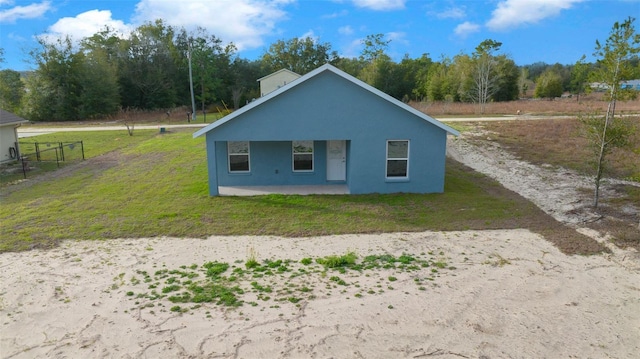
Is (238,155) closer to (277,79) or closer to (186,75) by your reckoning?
(277,79)

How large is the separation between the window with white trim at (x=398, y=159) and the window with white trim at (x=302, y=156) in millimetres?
3347

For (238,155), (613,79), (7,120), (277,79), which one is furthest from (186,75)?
(613,79)

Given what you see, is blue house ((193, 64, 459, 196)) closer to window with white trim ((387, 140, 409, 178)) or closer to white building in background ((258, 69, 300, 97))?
window with white trim ((387, 140, 409, 178))

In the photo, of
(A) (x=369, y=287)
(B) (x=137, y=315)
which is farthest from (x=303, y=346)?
(B) (x=137, y=315)

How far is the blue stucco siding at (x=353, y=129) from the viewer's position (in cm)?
1558

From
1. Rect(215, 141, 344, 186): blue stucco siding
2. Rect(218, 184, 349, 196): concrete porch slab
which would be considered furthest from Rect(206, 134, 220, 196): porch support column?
Rect(215, 141, 344, 186): blue stucco siding

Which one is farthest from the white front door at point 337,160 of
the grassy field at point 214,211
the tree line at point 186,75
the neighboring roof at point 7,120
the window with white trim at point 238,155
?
the tree line at point 186,75

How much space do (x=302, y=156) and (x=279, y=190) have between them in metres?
1.84

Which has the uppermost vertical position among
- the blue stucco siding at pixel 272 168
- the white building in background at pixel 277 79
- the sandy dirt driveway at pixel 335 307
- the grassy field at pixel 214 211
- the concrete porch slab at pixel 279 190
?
the white building in background at pixel 277 79

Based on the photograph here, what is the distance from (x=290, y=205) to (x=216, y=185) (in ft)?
10.6

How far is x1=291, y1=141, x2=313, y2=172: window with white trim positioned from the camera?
17.7m

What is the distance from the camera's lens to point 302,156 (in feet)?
58.4

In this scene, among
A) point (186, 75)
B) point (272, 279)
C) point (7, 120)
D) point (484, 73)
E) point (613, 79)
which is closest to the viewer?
point (272, 279)

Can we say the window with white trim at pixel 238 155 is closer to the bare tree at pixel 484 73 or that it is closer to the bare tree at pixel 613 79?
the bare tree at pixel 613 79
